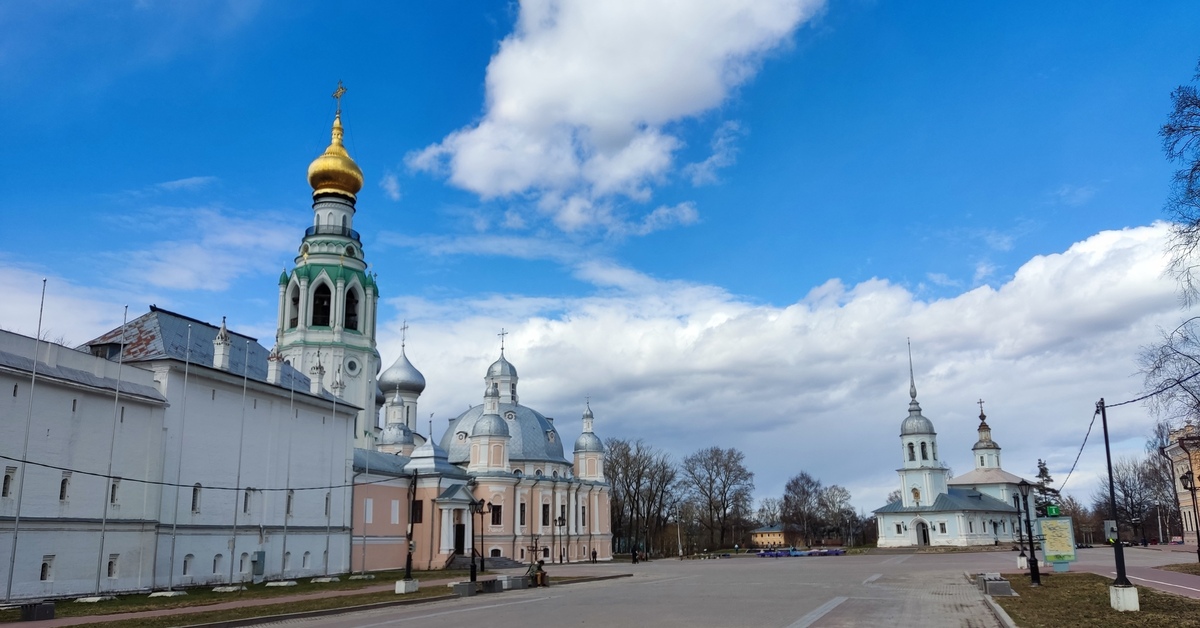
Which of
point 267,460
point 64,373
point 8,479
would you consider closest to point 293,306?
point 267,460

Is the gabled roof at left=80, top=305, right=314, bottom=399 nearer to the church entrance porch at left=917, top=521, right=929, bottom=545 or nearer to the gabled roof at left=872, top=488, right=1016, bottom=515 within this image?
the gabled roof at left=872, top=488, right=1016, bottom=515

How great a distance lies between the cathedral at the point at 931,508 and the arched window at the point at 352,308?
56.1 m

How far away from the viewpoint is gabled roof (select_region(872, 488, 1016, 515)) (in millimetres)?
82562

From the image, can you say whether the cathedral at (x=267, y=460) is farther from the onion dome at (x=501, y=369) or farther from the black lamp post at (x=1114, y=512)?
the black lamp post at (x=1114, y=512)

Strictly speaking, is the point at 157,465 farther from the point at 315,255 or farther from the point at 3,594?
the point at 315,255

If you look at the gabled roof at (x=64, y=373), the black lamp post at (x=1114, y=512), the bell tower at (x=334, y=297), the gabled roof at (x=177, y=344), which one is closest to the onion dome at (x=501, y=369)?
the bell tower at (x=334, y=297)

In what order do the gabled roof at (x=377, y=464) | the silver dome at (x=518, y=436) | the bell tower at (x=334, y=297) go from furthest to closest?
the silver dome at (x=518, y=436) < the bell tower at (x=334, y=297) < the gabled roof at (x=377, y=464)

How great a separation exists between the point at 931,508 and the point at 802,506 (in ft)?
137

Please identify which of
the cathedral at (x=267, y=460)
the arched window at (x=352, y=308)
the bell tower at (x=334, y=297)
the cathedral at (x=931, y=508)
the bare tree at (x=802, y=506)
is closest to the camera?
the cathedral at (x=267, y=460)

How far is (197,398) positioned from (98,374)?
178 inches

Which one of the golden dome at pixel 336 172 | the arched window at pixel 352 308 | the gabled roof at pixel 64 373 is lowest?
the gabled roof at pixel 64 373

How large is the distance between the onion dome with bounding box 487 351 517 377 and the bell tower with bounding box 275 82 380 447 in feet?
45.1

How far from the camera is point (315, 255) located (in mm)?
58031

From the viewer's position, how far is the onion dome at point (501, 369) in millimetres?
71250
